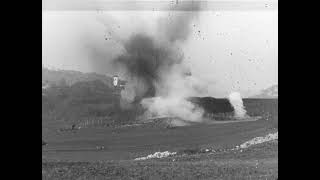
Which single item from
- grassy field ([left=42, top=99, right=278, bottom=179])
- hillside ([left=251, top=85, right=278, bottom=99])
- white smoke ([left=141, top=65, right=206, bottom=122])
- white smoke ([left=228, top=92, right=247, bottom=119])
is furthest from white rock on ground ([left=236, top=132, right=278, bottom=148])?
white smoke ([left=141, top=65, right=206, bottom=122])

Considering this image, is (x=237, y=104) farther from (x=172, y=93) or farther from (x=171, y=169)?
(x=171, y=169)

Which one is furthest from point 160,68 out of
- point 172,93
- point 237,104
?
point 237,104

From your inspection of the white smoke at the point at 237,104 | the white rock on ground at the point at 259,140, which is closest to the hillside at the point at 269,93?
the white smoke at the point at 237,104

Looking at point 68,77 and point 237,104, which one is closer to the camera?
point 68,77

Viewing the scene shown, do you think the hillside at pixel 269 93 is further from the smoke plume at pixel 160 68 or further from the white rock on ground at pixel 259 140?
the smoke plume at pixel 160 68

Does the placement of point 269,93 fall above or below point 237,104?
above
